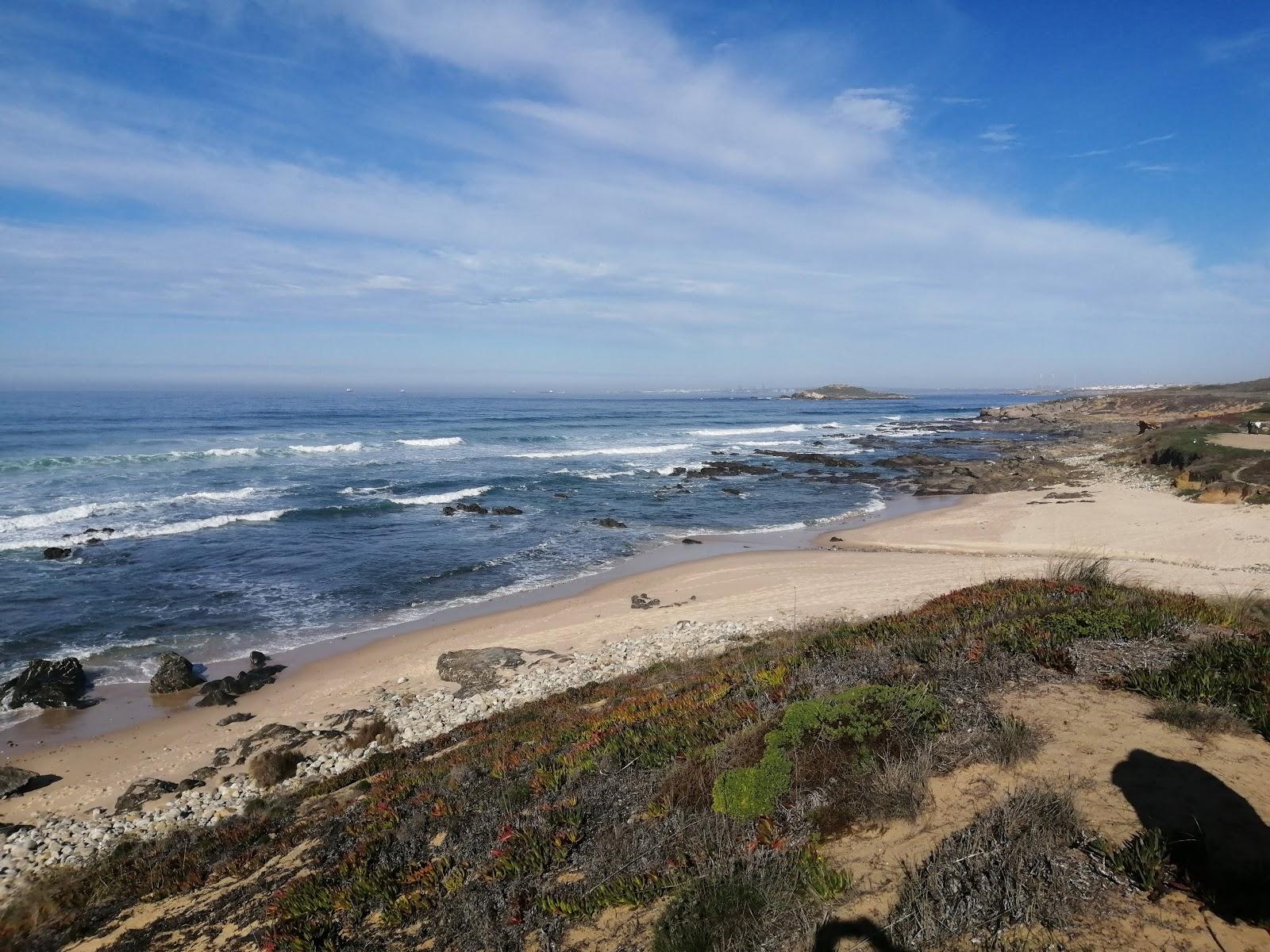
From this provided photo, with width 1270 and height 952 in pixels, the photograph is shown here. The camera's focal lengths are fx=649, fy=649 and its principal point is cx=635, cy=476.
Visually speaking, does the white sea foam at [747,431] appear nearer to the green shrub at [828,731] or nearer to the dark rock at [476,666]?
the dark rock at [476,666]

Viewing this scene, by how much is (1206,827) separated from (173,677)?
16.3 m

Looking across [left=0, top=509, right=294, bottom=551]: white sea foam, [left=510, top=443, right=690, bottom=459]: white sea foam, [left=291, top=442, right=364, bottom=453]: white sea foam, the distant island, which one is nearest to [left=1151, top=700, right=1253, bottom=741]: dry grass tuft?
[left=0, top=509, right=294, bottom=551]: white sea foam

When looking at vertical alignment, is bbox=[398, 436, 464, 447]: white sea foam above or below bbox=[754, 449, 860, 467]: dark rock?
above

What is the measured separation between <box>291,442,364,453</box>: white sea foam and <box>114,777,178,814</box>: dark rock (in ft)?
139

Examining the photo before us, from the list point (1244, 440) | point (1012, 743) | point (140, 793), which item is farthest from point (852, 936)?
point (1244, 440)

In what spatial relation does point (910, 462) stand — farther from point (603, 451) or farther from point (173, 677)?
point (173, 677)

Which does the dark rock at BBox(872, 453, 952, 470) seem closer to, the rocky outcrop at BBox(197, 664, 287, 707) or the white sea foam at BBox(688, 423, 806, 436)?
the white sea foam at BBox(688, 423, 806, 436)

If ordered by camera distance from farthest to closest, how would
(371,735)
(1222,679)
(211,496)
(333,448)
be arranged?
(333,448) → (211,496) → (371,735) → (1222,679)

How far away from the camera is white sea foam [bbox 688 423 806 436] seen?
71.6 m

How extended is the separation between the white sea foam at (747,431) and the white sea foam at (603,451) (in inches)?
484

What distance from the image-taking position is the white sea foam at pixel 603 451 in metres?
50.7

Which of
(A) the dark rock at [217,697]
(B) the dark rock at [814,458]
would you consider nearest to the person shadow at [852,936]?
(A) the dark rock at [217,697]

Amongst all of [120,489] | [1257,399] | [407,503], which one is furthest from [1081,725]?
[1257,399]

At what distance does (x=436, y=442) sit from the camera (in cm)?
5731
